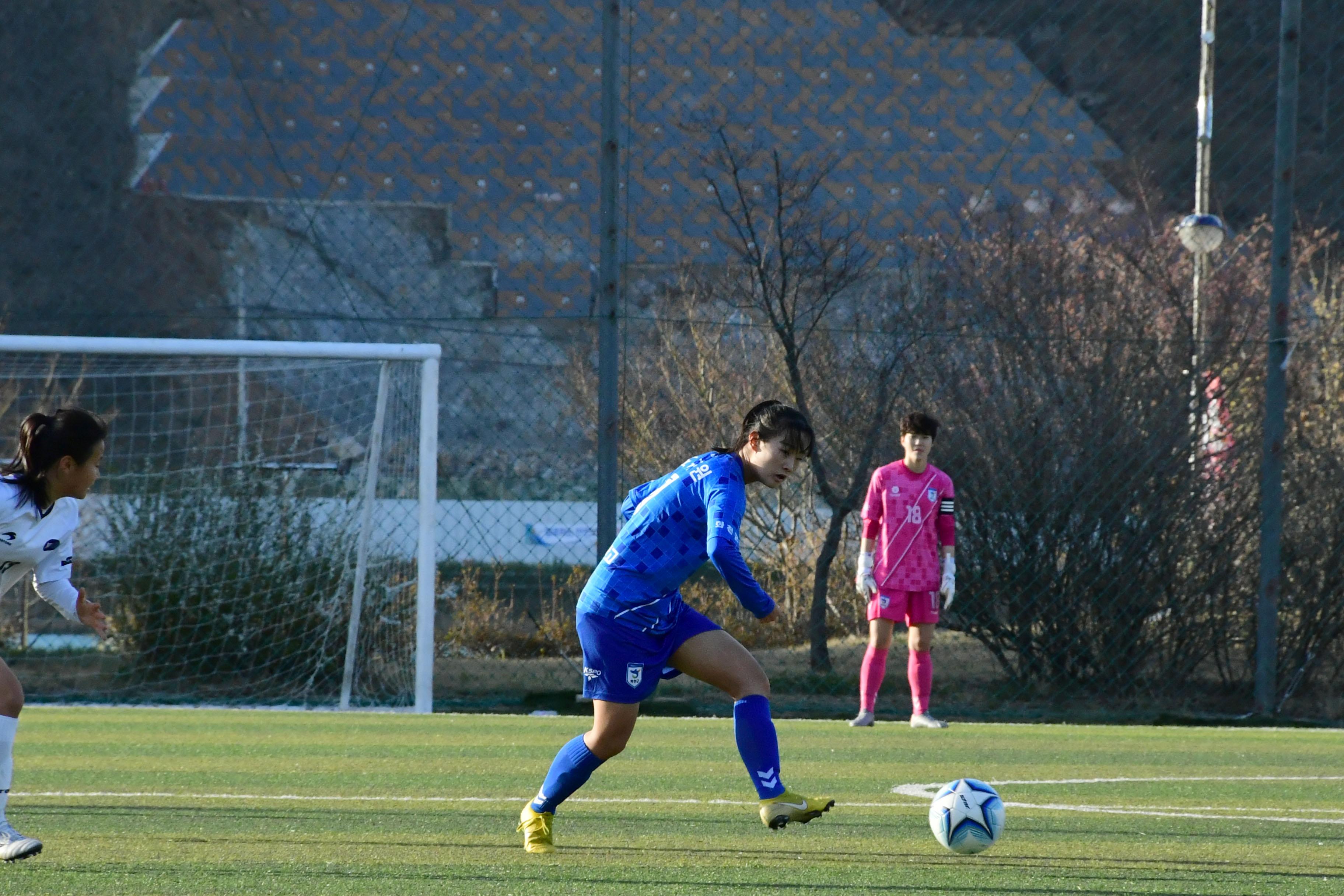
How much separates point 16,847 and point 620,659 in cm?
166

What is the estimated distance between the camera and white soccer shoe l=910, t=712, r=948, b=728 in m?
8.29

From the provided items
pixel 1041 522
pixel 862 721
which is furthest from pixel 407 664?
pixel 1041 522

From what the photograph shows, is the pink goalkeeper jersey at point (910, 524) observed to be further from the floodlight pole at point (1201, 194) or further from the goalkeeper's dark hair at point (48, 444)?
the goalkeeper's dark hair at point (48, 444)

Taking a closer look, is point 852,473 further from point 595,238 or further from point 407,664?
point 407,664

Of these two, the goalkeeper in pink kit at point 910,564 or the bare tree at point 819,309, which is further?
the bare tree at point 819,309

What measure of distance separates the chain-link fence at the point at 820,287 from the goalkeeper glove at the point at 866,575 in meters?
1.52

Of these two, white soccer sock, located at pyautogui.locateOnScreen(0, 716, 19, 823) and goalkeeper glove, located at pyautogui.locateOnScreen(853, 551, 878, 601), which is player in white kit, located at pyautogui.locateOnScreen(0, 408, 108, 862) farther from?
goalkeeper glove, located at pyautogui.locateOnScreen(853, 551, 878, 601)

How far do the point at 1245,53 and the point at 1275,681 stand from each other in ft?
14.3

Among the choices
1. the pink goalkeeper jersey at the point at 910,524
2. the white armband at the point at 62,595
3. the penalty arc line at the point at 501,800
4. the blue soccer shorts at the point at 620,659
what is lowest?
the penalty arc line at the point at 501,800

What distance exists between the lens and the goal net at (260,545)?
925cm

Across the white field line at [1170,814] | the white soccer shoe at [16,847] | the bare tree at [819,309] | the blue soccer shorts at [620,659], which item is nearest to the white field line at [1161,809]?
the white field line at [1170,814]

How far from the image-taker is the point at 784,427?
14.0 feet

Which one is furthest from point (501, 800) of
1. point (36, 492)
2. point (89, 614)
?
point (36, 492)

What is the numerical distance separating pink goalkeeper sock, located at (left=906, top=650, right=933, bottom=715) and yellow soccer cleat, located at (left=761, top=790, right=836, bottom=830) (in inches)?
170
